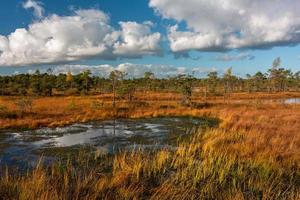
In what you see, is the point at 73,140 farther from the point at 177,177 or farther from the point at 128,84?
the point at 128,84

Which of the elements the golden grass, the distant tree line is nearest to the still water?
the golden grass

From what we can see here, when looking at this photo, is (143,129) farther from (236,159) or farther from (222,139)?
(236,159)

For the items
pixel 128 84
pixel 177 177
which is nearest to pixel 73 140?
pixel 177 177

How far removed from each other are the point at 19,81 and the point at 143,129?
69140 mm

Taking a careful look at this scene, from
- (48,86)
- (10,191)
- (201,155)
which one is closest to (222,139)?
(201,155)

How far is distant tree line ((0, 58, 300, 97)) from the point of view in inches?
2522

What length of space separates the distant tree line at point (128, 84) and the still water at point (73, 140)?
76.8 feet

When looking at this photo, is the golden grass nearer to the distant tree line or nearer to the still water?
the still water

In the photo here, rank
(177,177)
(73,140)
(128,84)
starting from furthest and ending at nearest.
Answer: (128,84), (73,140), (177,177)

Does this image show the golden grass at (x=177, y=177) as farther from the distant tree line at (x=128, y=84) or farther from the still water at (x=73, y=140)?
the distant tree line at (x=128, y=84)

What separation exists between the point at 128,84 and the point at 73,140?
44.1 m

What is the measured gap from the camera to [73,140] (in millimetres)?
14812

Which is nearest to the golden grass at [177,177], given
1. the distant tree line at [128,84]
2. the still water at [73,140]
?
the still water at [73,140]

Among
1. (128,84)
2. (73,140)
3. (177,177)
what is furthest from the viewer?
(128,84)
